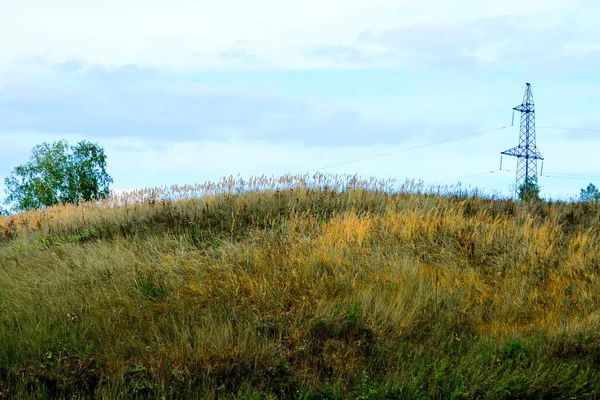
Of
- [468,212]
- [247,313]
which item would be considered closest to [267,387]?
[247,313]

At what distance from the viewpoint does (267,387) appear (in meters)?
5.49

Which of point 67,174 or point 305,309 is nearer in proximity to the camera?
point 305,309

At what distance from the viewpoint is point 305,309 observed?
22.9 ft

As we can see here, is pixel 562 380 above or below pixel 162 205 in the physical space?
below

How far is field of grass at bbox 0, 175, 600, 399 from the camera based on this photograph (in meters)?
5.63

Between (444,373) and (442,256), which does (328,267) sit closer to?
(442,256)

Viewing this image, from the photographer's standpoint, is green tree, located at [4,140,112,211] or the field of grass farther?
green tree, located at [4,140,112,211]

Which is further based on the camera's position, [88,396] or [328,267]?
[328,267]

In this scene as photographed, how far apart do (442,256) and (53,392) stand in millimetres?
6558

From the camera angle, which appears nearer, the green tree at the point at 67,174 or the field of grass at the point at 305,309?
the field of grass at the point at 305,309

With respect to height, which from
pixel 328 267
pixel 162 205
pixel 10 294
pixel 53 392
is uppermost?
pixel 162 205

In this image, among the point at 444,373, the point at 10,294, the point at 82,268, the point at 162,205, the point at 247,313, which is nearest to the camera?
the point at 444,373

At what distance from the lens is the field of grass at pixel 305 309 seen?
222 inches

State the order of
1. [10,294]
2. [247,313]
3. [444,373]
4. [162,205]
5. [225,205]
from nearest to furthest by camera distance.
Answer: [444,373] < [247,313] < [10,294] < [225,205] < [162,205]
